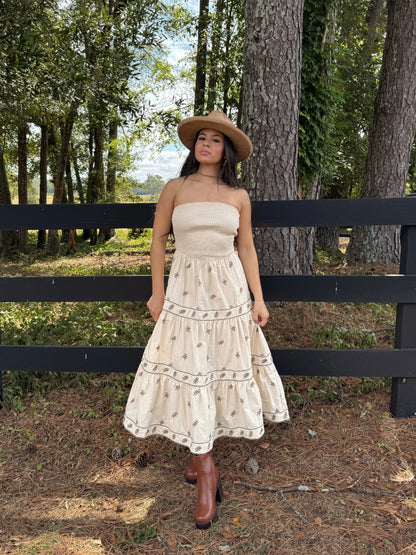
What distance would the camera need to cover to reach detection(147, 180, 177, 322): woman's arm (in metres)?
2.43

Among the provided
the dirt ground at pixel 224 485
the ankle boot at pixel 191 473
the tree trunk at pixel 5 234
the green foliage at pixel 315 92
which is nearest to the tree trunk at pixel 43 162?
the tree trunk at pixel 5 234

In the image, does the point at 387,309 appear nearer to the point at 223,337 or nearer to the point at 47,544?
the point at 223,337

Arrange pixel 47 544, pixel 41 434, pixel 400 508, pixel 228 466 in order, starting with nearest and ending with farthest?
1. pixel 47 544
2. pixel 400 508
3. pixel 228 466
4. pixel 41 434

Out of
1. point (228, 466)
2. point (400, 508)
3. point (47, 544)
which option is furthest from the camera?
point (228, 466)

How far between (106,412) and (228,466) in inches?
43.8

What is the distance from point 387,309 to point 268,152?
2.71m

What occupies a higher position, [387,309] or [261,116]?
[261,116]

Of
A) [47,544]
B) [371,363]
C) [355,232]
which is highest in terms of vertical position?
[355,232]

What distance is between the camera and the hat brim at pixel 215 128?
7.72 ft

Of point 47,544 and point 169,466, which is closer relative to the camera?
point 47,544

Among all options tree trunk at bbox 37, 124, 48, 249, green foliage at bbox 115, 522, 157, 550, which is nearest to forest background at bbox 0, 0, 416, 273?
green foliage at bbox 115, 522, 157, 550

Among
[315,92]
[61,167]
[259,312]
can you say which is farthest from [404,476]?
[61,167]

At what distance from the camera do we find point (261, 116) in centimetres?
409

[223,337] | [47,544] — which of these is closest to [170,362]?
[223,337]
